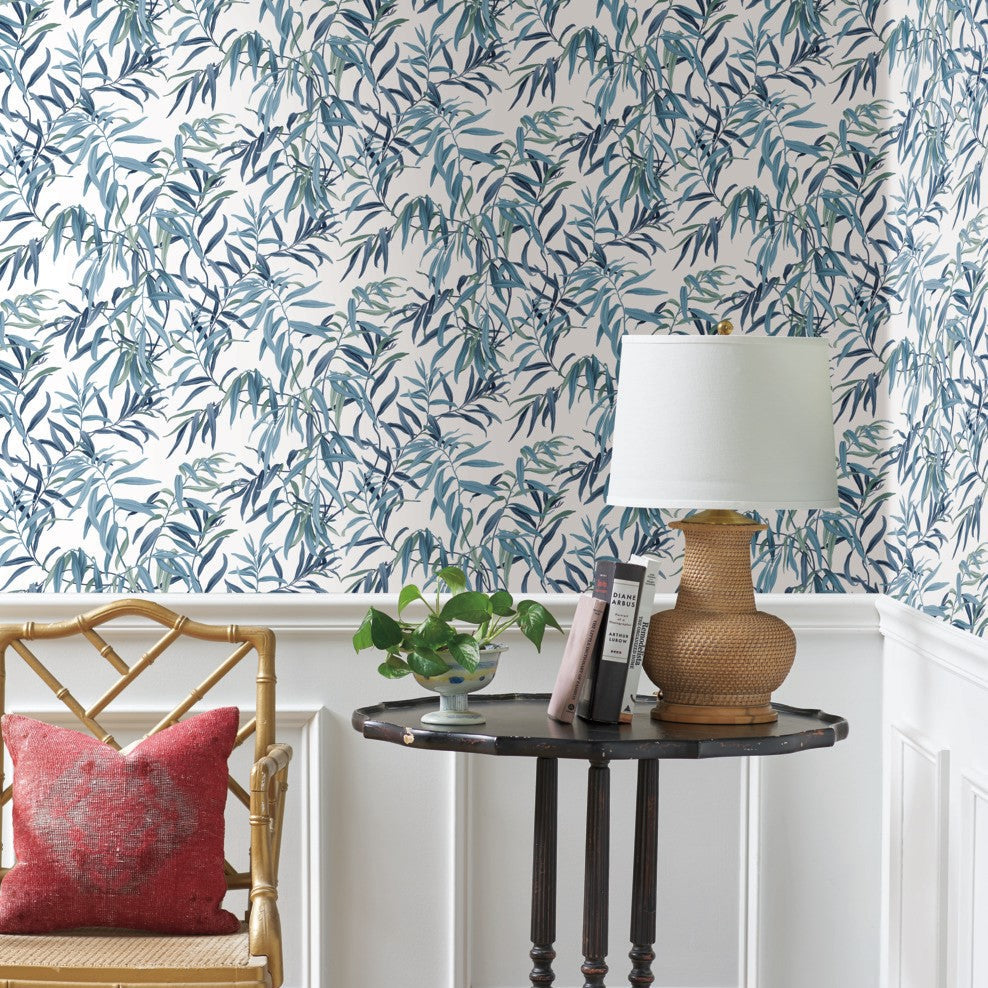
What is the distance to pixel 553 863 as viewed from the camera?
2021mm

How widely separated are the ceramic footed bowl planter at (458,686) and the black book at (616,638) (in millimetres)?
181

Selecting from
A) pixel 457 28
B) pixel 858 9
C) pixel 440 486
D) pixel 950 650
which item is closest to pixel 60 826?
pixel 440 486

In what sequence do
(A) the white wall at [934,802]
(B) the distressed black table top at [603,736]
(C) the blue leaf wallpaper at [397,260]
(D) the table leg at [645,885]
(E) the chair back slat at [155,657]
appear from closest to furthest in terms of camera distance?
1. (B) the distressed black table top at [603,736]
2. (A) the white wall at [934,802]
3. (D) the table leg at [645,885]
4. (E) the chair back slat at [155,657]
5. (C) the blue leaf wallpaper at [397,260]

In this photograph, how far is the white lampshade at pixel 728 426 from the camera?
1.89m

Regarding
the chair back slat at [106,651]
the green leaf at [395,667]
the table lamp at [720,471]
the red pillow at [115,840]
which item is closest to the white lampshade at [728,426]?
the table lamp at [720,471]

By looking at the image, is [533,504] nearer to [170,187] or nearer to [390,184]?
[390,184]

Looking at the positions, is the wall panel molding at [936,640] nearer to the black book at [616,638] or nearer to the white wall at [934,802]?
the white wall at [934,802]

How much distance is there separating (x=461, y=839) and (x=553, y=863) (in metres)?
0.44

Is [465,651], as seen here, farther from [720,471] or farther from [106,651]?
[106,651]

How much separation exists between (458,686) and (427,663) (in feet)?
0.22

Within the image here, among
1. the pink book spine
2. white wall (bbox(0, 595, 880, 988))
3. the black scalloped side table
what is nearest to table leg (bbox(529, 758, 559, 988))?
the black scalloped side table

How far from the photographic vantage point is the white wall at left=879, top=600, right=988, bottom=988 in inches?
75.9

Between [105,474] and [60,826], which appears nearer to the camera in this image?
[60,826]

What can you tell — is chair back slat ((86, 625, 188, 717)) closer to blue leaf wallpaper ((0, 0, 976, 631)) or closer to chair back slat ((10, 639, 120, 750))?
chair back slat ((10, 639, 120, 750))
